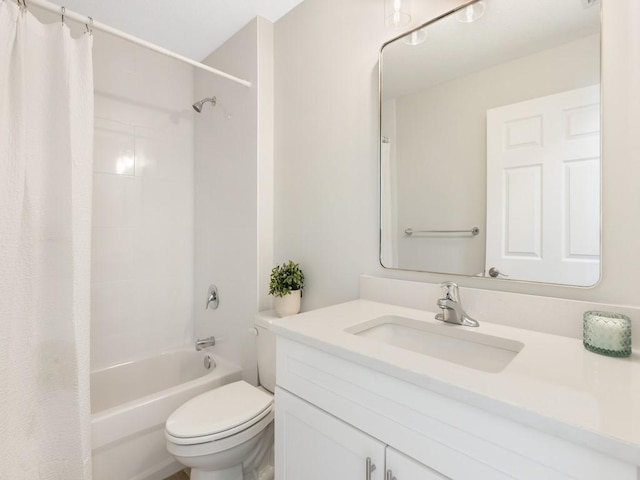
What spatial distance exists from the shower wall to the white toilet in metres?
0.92

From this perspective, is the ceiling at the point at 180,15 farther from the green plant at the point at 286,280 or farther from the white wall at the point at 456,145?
the green plant at the point at 286,280

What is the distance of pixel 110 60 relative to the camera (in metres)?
1.93

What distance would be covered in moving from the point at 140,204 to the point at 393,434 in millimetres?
2005

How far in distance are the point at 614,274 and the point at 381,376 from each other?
0.68 metres

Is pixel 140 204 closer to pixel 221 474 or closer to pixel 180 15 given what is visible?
pixel 180 15

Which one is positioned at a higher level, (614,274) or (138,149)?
(138,149)

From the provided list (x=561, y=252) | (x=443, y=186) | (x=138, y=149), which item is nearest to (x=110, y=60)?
(x=138, y=149)

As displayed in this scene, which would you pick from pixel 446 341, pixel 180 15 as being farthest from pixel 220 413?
pixel 180 15

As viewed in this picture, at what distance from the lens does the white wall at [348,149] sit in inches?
32.3

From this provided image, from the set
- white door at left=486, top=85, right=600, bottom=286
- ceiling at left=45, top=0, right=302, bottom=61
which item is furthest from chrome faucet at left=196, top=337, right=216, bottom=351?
ceiling at left=45, top=0, right=302, bottom=61

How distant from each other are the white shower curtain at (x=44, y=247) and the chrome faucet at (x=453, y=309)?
51.3 inches

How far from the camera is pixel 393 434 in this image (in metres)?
0.72

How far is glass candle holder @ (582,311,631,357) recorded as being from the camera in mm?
724

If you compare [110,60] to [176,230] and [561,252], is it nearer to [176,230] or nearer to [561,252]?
[176,230]
